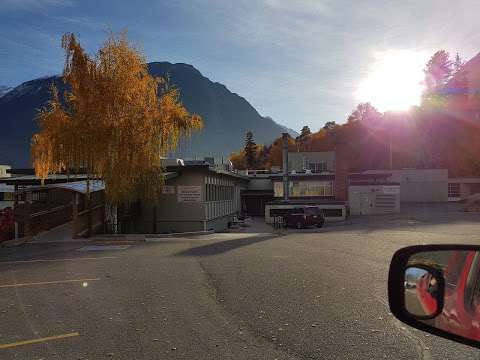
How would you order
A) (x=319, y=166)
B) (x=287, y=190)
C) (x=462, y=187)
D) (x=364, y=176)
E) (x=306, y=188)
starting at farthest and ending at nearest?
(x=319, y=166) → (x=462, y=187) → (x=364, y=176) → (x=306, y=188) → (x=287, y=190)

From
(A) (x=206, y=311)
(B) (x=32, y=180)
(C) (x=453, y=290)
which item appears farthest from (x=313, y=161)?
(C) (x=453, y=290)

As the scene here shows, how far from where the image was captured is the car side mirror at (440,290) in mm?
2184

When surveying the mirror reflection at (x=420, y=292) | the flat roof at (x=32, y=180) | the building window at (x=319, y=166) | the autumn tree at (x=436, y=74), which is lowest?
the mirror reflection at (x=420, y=292)

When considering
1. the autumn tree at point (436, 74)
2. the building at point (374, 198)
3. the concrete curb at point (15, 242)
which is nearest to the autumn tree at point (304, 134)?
the autumn tree at point (436, 74)

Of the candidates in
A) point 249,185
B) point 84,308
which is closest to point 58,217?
point 84,308

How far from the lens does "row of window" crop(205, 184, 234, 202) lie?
3205cm

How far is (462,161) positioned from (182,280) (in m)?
96.4

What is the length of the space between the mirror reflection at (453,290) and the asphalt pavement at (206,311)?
324cm

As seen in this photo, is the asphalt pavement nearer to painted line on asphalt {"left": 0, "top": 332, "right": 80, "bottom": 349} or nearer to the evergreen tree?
painted line on asphalt {"left": 0, "top": 332, "right": 80, "bottom": 349}

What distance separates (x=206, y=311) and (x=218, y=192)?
29.3 metres

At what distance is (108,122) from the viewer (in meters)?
21.4

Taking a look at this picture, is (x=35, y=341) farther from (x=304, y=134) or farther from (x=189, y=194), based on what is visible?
(x=304, y=134)

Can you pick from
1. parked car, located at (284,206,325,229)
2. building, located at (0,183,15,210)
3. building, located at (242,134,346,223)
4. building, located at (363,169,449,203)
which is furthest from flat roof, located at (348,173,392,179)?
building, located at (0,183,15,210)

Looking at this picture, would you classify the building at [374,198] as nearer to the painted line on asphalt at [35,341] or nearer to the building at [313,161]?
the building at [313,161]
